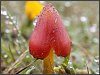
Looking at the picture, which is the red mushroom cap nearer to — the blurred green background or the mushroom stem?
the mushroom stem

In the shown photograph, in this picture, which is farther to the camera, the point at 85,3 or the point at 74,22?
the point at 85,3

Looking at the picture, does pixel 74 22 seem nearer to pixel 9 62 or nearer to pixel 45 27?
pixel 9 62

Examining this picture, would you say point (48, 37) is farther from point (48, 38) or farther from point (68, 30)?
point (68, 30)

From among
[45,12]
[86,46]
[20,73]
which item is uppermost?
[45,12]

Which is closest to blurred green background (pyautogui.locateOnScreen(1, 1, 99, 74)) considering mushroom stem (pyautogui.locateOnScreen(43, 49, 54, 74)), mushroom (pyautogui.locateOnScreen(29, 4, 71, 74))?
mushroom stem (pyautogui.locateOnScreen(43, 49, 54, 74))

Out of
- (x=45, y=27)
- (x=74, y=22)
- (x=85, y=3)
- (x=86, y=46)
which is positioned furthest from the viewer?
(x=85, y=3)

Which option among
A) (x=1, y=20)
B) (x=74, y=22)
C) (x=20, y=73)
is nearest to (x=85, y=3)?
(x=74, y=22)

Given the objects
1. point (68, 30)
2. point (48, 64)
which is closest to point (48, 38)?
point (48, 64)

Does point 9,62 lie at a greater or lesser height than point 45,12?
lesser
